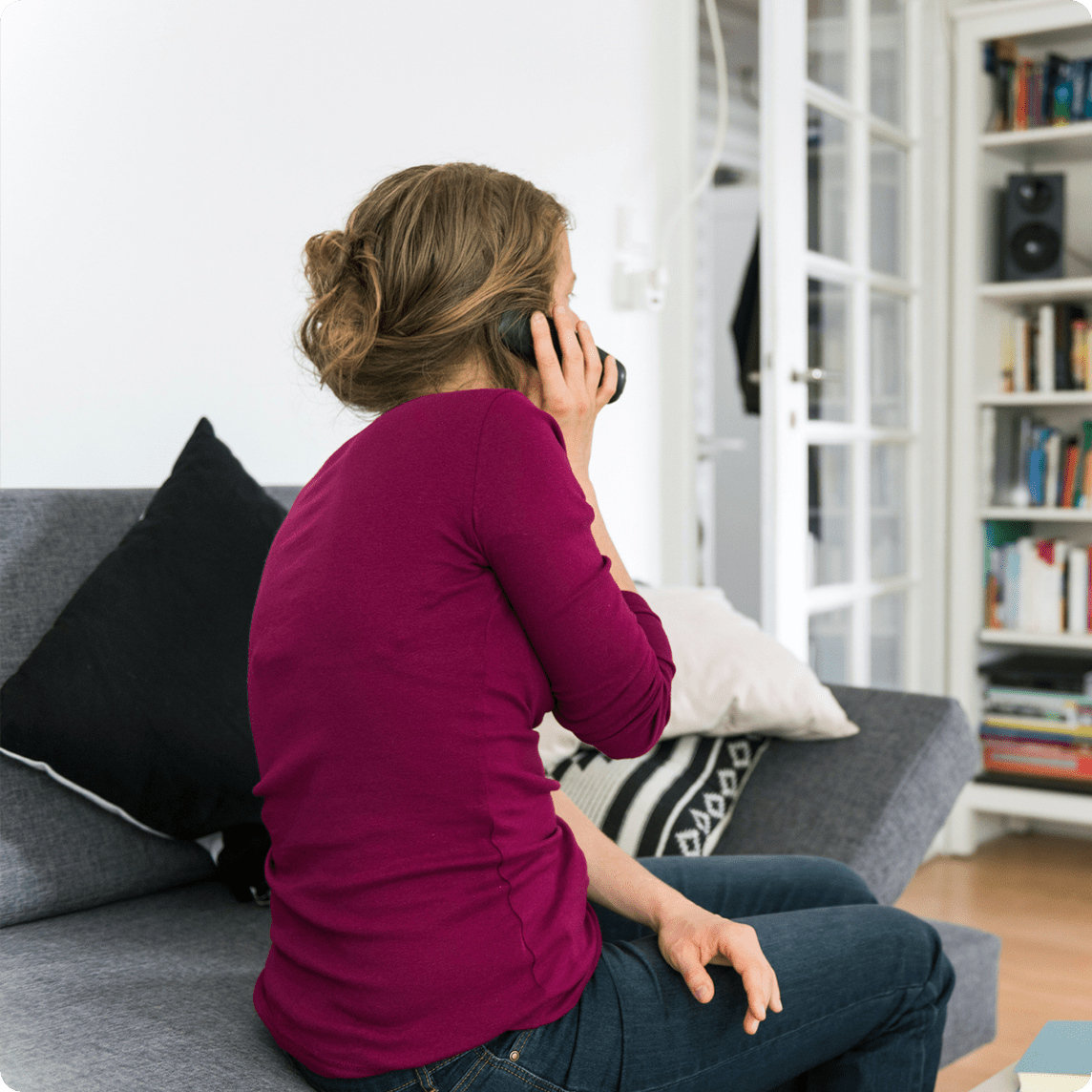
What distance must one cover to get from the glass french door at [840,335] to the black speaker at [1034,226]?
0.30 metres

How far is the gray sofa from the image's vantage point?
0.90 metres

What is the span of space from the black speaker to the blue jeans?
259 centimetres

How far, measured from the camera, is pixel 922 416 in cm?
319

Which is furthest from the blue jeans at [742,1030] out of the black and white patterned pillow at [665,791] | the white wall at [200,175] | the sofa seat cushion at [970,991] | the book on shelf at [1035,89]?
the book on shelf at [1035,89]

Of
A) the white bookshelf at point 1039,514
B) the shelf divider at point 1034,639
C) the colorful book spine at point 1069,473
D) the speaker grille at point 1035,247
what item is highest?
the speaker grille at point 1035,247

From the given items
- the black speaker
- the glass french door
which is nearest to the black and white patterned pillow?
the glass french door

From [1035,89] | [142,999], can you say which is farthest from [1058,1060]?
[1035,89]

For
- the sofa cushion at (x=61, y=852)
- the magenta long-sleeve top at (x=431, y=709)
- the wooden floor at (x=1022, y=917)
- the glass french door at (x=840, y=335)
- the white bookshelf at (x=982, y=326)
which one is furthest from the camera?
the white bookshelf at (x=982, y=326)

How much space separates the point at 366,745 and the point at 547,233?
409 millimetres

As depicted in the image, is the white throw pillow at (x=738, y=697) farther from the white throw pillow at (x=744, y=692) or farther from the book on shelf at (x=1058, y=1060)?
the book on shelf at (x=1058, y=1060)

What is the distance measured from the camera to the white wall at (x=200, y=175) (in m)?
1.49

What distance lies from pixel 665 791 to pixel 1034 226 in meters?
2.38

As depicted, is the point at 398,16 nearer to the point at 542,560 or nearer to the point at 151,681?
the point at 151,681

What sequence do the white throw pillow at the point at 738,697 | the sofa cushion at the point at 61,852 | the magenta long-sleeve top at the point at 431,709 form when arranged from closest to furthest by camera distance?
1. the magenta long-sleeve top at the point at 431,709
2. the sofa cushion at the point at 61,852
3. the white throw pillow at the point at 738,697
